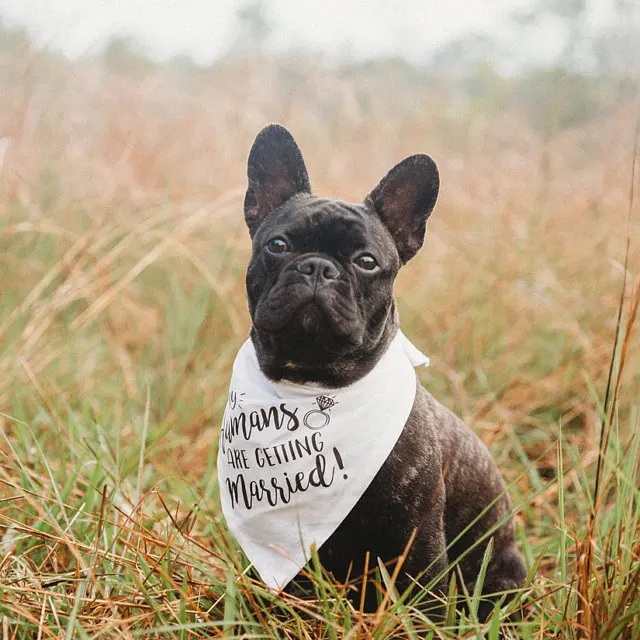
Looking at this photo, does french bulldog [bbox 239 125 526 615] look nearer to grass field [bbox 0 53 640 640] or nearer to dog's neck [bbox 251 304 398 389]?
dog's neck [bbox 251 304 398 389]

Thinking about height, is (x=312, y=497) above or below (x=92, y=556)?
above

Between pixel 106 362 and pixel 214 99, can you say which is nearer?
pixel 106 362

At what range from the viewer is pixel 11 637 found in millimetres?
2098

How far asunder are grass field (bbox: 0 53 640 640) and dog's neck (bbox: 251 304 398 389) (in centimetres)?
60

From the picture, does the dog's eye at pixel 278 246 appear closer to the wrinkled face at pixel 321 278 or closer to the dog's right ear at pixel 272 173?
the wrinkled face at pixel 321 278

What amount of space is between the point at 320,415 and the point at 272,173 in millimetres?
974

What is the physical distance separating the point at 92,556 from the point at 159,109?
482cm

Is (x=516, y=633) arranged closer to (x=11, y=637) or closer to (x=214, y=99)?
(x=11, y=637)


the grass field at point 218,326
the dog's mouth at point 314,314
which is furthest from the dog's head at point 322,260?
the grass field at point 218,326

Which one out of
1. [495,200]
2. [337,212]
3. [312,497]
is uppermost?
[337,212]

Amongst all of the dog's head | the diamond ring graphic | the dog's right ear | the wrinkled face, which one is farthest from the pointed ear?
the diamond ring graphic

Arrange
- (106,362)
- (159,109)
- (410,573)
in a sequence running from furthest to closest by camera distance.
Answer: (159,109)
(106,362)
(410,573)

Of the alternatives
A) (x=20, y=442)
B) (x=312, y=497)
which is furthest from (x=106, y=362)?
(x=312, y=497)

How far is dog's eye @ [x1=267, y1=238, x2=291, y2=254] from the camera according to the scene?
8.05 ft
